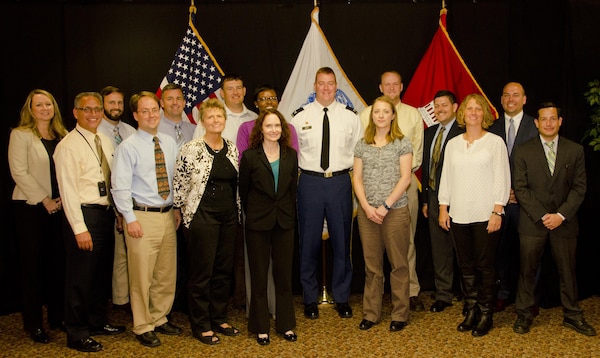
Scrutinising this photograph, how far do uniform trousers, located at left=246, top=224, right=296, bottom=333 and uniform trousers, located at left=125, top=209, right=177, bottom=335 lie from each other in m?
0.58

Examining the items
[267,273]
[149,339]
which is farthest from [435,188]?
[149,339]

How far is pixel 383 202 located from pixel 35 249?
8.53ft

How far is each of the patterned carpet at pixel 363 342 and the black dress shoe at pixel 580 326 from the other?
45mm

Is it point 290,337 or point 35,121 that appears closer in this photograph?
point 290,337

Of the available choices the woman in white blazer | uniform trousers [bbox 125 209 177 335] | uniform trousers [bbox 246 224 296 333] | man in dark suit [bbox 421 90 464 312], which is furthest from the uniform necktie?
the woman in white blazer

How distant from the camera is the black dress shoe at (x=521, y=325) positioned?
410 cm

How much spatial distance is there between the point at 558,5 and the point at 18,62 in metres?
4.88

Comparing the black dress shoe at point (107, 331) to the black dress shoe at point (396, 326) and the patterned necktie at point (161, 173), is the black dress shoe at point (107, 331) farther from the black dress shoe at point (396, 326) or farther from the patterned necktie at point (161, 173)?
the black dress shoe at point (396, 326)

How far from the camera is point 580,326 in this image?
409 centimetres

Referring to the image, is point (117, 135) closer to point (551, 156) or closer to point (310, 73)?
point (310, 73)

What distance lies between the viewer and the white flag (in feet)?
16.9

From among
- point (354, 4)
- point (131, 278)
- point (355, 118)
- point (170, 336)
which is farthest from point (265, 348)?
point (354, 4)

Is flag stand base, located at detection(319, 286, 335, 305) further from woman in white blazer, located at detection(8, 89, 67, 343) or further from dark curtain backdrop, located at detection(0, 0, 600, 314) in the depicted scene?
woman in white blazer, located at detection(8, 89, 67, 343)

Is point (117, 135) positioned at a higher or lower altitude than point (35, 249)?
higher
